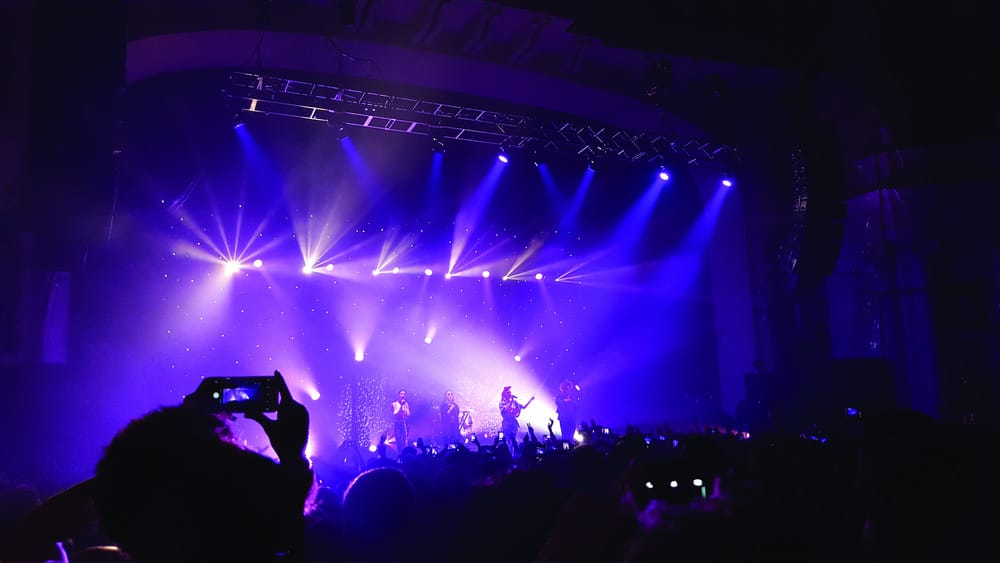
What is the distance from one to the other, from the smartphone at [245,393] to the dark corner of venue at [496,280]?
1cm

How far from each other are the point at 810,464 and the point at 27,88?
6920 mm

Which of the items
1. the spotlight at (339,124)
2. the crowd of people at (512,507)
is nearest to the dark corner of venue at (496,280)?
the crowd of people at (512,507)

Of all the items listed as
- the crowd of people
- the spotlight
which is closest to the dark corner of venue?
the crowd of people

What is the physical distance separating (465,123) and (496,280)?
4.58m

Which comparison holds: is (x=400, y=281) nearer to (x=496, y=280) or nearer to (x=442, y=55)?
(x=496, y=280)

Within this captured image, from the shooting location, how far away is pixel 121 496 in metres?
1.14

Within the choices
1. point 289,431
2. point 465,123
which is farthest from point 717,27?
point 289,431

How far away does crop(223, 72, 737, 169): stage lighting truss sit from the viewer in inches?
401

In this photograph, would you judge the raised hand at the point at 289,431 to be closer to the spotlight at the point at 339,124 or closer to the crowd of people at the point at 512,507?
the crowd of people at the point at 512,507

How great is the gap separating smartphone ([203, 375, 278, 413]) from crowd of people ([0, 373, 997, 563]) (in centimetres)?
4

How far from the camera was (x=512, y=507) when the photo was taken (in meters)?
2.55

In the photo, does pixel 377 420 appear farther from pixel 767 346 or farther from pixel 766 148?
Result: pixel 766 148

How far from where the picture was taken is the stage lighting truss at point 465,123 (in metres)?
10.2

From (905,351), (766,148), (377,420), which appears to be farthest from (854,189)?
(377,420)
